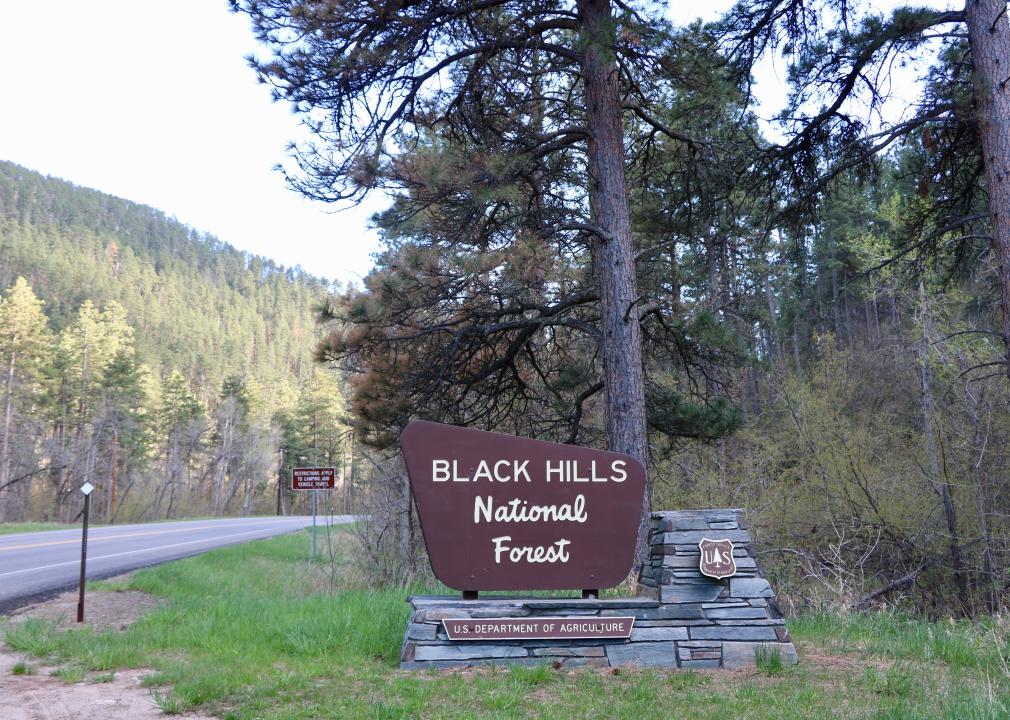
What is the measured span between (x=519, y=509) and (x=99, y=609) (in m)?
6.24

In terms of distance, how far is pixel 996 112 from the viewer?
27.2ft

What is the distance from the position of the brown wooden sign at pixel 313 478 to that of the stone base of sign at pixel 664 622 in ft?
29.8

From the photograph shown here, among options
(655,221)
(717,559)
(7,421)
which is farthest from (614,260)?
(7,421)

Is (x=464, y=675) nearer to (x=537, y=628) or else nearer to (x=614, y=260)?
(x=537, y=628)

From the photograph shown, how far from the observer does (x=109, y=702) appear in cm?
503

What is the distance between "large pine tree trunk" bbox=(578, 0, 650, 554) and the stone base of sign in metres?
3.06

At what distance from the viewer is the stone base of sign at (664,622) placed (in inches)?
236

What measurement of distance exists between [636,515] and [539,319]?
4739 millimetres

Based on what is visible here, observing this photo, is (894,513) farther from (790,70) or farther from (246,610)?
(246,610)

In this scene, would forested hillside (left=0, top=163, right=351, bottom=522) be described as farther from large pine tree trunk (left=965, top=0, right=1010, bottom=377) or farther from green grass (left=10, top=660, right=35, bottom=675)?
large pine tree trunk (left=965, top=0, right=1010, bottom=377)

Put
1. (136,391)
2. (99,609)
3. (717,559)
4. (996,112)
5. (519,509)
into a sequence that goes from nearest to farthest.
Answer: (717,559)
(519,509)
(996,112)
(99,609)
(136,391)

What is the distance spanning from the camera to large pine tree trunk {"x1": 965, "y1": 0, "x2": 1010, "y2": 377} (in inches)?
327

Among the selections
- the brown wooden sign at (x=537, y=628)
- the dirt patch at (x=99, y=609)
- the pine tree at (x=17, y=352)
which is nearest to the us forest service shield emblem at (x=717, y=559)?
the brown wooden sign at (x=537, y=628)

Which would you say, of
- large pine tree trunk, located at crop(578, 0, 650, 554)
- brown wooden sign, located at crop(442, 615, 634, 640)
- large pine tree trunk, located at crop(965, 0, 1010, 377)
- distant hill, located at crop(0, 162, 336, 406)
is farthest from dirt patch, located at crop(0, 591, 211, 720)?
distant hill, located at crop(0, 162, 336, 406)
